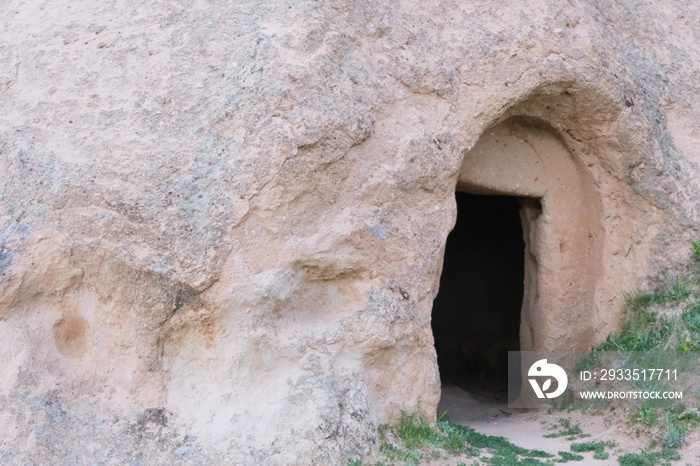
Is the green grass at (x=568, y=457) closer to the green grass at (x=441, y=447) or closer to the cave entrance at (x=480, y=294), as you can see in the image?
the green grass at (x=441, y=447)

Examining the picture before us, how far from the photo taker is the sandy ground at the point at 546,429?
4473mm

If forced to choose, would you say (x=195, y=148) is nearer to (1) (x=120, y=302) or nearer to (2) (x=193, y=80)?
(2) (x=193, y=80)

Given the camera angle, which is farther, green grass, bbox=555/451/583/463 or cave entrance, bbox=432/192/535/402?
cave entrance, bbox=432/192/535/402

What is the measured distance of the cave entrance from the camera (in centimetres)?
843

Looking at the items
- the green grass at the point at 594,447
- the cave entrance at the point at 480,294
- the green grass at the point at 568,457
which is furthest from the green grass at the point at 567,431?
the cave entrance at the point at 480,294

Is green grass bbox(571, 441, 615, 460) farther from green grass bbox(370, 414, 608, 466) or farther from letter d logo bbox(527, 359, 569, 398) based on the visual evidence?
letter d logo bbox(527, 359, 569, 398)

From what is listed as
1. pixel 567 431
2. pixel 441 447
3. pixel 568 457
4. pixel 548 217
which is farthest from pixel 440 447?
pixel 548 217

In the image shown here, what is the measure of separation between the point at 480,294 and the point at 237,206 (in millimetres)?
5372

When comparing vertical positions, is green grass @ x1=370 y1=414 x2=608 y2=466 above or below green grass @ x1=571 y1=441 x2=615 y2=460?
below

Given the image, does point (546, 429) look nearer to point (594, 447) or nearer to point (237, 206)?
point (594, 447)

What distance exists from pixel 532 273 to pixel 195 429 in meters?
3.29

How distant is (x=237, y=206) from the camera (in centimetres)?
404

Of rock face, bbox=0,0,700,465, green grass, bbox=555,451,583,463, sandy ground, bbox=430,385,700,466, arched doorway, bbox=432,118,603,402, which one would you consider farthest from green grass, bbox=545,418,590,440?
rock face, bbox=0,0,700,465

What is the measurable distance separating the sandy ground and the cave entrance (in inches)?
74.7
